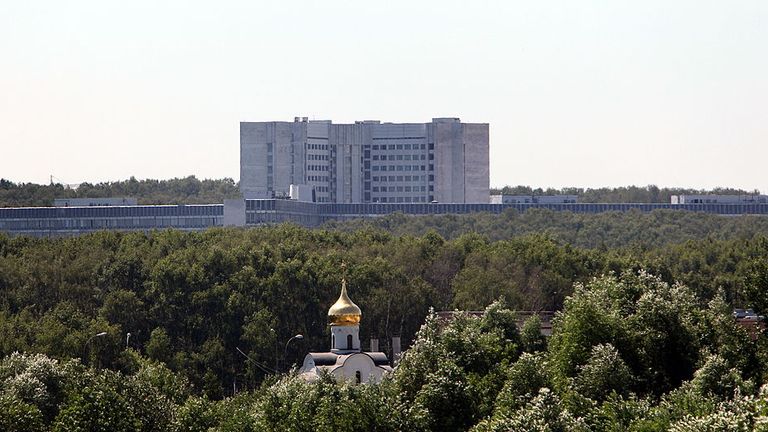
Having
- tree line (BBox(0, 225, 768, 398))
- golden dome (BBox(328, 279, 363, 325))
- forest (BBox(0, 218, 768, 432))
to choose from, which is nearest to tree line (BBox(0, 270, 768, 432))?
forest (BBox(0, 218, 768, 432))

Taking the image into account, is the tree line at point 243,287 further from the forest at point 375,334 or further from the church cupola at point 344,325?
the church cupola at point 344,325

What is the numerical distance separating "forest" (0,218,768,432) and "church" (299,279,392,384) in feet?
9.03

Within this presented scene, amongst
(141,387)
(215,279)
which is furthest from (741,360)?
(215,279)

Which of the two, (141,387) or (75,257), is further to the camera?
(75,257)

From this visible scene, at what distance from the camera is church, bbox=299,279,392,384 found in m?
124

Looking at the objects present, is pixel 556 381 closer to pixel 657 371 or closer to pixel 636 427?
pixel 657 371

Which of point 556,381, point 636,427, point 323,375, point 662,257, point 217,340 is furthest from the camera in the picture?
point 662,257

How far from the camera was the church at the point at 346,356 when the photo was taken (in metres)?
124

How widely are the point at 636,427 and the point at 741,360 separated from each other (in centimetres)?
1598

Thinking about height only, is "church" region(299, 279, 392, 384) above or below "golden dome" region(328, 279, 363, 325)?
below

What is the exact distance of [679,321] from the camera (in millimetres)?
96688

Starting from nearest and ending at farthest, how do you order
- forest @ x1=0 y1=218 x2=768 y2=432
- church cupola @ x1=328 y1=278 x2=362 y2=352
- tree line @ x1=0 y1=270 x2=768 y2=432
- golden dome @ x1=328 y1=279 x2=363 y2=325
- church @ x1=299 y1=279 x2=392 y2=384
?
tree line @ x1=0 y1=270 x2=768 y2=432 → forest @ x1=0 y1=218 x2=768 y2=432 → church @ x1=299 y1=279 x2=392 y2=384 → golden dome @ x1=328 y1=279 x2=363 y2=325 → church cupola @ x1=328 y1=278 x2=362 y2=352

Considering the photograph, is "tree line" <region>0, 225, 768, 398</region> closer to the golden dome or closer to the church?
the church

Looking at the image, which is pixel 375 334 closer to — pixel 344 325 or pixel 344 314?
pixel 344 325
